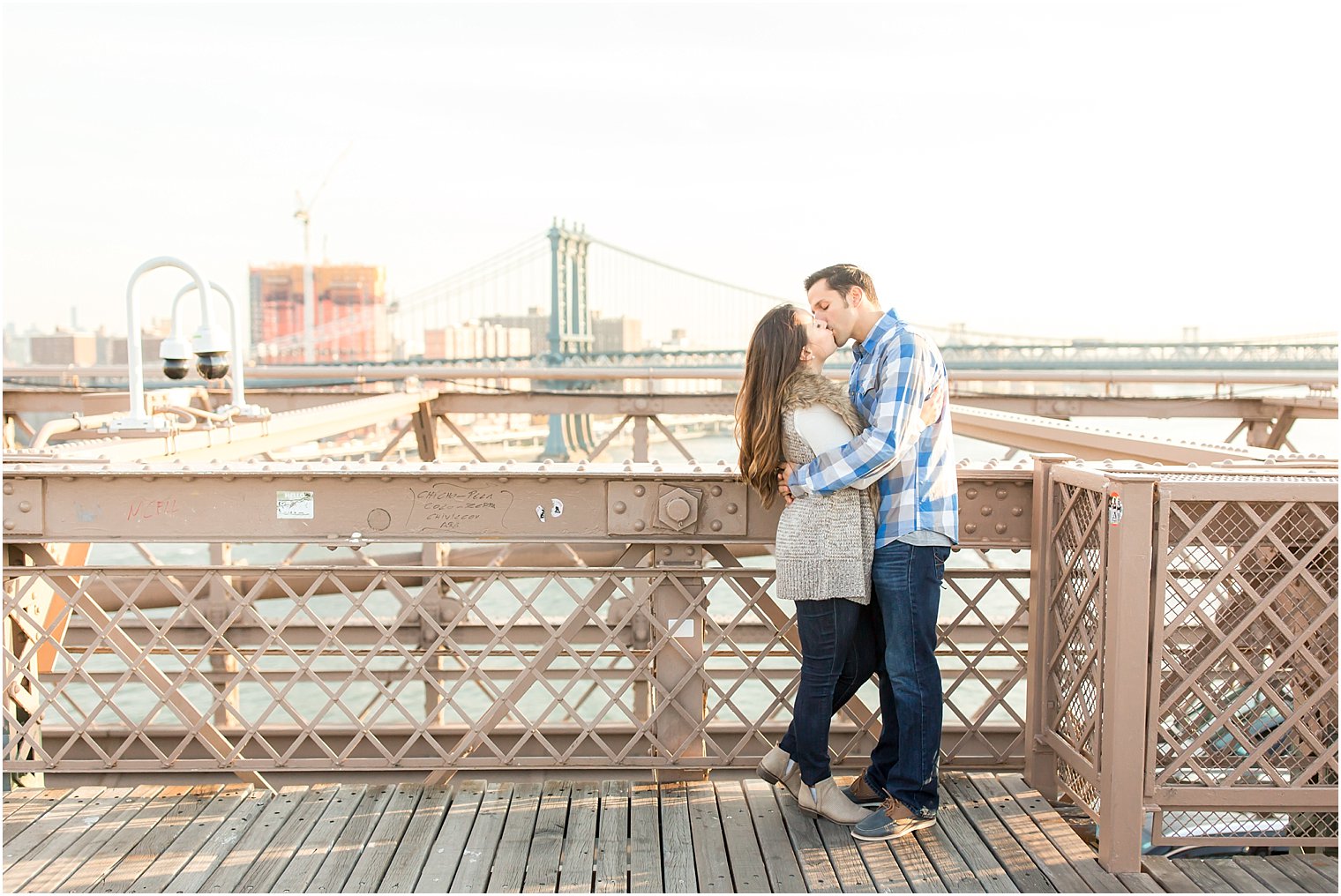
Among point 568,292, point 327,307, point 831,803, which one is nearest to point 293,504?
point 831,803

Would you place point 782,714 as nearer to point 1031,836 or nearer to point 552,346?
point 1031,836

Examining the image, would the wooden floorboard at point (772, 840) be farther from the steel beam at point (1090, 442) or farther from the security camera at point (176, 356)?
the security camera at point (176, 356)

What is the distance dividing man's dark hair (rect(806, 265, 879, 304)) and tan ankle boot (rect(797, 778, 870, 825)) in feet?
4.60

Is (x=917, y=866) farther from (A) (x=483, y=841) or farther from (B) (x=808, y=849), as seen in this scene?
(A) (x=483, y=841)

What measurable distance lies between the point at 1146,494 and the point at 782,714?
14270mm

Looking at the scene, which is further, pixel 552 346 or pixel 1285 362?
pixel 552 346

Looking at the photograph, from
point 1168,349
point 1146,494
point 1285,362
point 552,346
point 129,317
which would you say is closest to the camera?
point 1146,494

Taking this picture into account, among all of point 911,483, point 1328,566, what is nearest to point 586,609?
point 911,483

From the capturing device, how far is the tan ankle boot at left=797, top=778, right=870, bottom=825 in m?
3.00

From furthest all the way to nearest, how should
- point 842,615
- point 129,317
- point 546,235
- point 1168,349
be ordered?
point 546,235 < point 1168,349 < point 129,317 < point 842,615

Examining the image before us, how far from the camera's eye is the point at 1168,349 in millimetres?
29359

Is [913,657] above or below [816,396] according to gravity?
below

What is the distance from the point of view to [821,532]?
2834mm

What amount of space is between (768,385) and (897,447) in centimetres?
39
